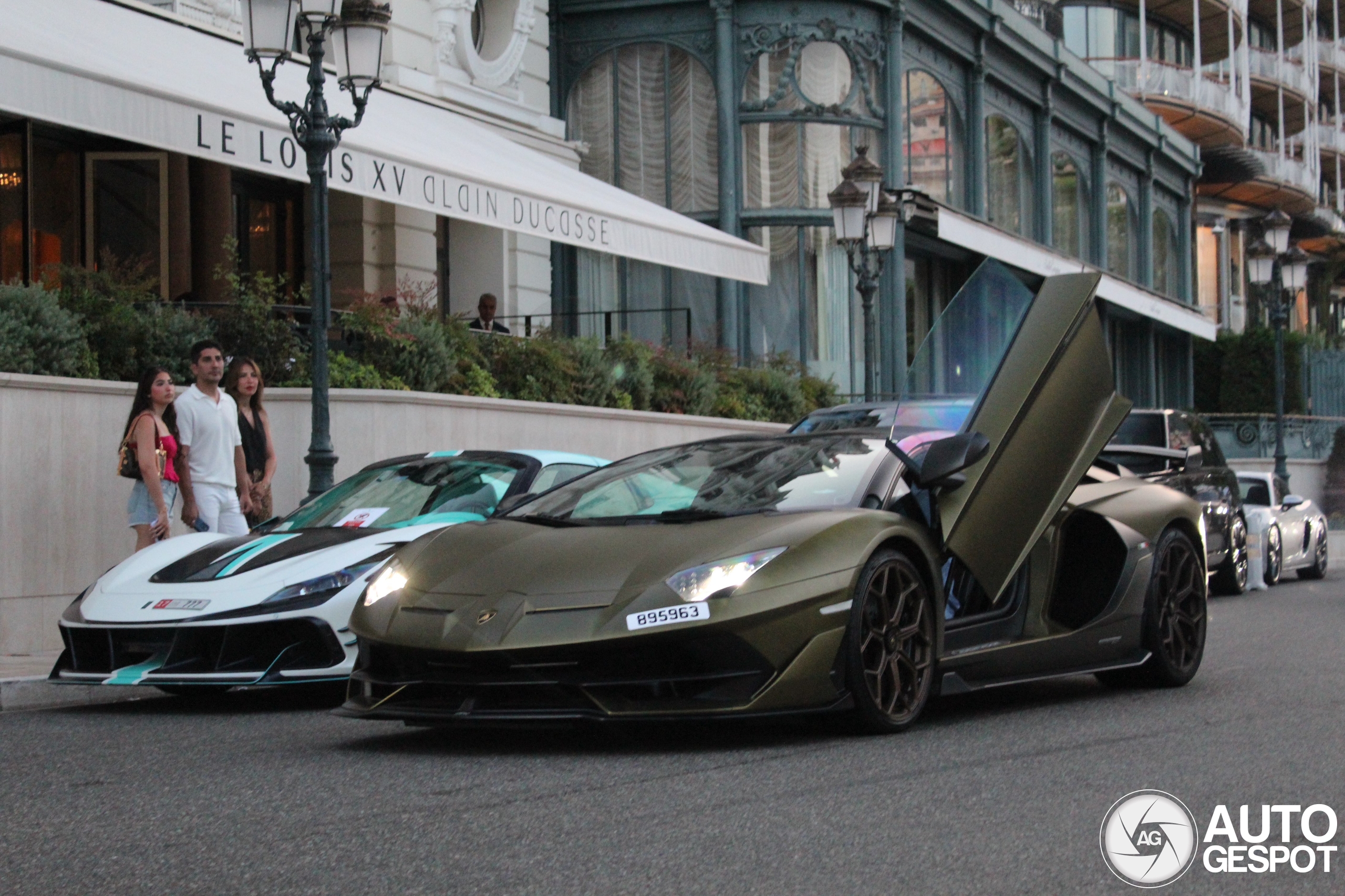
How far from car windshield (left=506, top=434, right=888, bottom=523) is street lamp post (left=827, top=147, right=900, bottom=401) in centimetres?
1000

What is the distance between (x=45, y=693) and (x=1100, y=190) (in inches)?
1283

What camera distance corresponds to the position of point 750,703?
19.5 ft

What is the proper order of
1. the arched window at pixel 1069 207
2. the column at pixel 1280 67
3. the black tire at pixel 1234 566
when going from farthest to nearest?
the column at pixel 1280 67 < the arched window at pixel 1069 207 < the black tire at pixel 1234 566

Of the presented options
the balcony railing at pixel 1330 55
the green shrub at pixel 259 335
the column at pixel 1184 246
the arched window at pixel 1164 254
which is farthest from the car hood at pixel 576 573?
the balcony railing at pixel 1330 55

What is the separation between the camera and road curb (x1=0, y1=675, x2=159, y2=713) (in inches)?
341

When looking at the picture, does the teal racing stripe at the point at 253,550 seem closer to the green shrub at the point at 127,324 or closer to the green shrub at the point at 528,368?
the green shrub at the point at 127,324

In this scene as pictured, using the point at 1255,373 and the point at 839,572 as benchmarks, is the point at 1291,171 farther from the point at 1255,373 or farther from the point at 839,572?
the point at 839,572

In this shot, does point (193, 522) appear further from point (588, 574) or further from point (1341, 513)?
point (1341, 513)

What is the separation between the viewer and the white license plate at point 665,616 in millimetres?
5918

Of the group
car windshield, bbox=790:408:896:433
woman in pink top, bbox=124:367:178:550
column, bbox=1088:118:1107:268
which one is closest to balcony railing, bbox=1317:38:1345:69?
column, bbox=1088:118:1107:268

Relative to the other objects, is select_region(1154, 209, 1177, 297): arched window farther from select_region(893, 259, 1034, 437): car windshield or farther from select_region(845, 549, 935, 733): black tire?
select_region(845, 549, 935, 733): black tire

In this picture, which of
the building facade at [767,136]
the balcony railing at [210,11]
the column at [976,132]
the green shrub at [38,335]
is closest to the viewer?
the green shrub at [38,335]

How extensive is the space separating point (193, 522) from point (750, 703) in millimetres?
5782

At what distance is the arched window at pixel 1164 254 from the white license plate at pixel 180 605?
125ft
